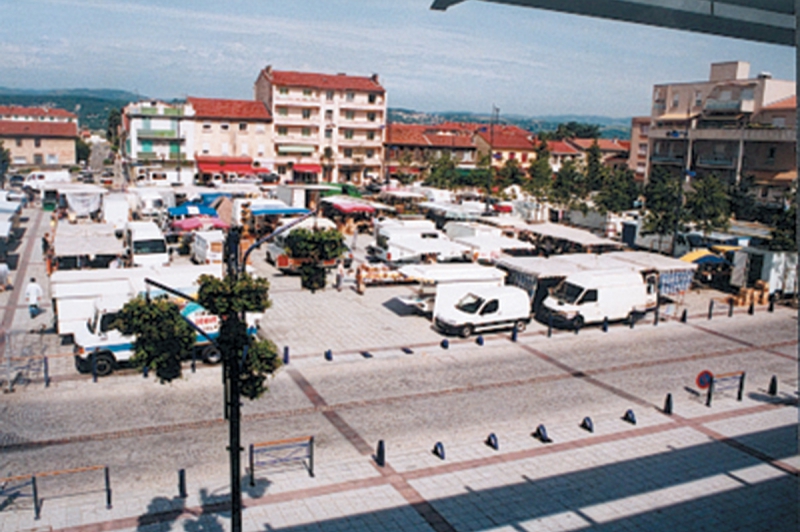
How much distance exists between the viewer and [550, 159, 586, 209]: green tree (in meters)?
44.1

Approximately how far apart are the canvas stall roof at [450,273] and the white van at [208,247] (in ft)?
26.6

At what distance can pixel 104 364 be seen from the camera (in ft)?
52.3

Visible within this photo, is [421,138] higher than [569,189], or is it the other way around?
[421,138]

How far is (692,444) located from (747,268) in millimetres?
16316

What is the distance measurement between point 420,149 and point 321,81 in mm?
12259

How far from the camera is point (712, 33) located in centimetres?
750

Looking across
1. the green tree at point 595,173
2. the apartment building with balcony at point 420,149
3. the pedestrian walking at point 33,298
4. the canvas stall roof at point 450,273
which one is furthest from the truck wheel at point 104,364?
the apartment building with balcony at point 420,149

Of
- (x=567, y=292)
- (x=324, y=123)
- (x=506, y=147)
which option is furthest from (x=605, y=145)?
(x=567, y=292)

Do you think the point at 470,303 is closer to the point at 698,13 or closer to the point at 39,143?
the point at 698,13

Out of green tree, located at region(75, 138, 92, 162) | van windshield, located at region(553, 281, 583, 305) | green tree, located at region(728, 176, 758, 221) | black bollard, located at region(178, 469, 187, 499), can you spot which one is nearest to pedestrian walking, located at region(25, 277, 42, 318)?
black bollard, located at region(178, 469, 187, 499)

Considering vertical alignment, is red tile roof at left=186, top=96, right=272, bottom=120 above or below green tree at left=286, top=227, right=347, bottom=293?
above

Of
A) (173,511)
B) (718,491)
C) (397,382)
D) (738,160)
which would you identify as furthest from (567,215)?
(173,511)

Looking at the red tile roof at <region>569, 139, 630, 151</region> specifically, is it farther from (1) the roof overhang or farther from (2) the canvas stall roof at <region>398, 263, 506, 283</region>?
(1) the roof overhang

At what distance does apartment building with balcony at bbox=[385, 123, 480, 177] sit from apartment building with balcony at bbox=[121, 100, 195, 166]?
18490 mm
